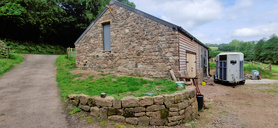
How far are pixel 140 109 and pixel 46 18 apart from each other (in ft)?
85.1

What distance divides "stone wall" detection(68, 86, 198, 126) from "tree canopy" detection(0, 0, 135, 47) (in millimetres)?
21713

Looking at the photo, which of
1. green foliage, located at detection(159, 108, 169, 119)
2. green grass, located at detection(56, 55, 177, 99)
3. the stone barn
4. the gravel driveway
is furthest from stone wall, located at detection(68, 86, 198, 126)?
the stone barn

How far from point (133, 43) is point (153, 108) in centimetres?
576

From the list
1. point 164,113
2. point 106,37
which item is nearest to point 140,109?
point 164,113

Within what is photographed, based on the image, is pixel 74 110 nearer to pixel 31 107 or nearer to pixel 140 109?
pixel 31 107

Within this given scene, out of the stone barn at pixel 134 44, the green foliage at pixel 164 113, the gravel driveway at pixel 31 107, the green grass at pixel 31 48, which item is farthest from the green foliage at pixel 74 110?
the green grass at pixel 31 48

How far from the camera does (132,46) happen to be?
9070 millimetres

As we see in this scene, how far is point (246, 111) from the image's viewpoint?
558cm

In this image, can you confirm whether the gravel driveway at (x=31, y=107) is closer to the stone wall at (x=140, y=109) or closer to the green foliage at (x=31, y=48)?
the stone wall at (x=140, y=109)

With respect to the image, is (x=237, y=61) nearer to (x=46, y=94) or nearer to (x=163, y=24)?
(x=163, y=24)

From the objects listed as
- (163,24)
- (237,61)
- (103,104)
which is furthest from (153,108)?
(237,61)

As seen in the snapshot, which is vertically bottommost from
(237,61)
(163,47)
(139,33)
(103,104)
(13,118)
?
(13,118)

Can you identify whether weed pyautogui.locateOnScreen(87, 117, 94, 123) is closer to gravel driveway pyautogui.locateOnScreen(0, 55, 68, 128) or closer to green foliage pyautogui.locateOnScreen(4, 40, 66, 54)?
gravel driveway pyautogui.locateOnScreen(0, 55, 68, 128)

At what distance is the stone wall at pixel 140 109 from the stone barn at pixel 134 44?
12.1 ft
